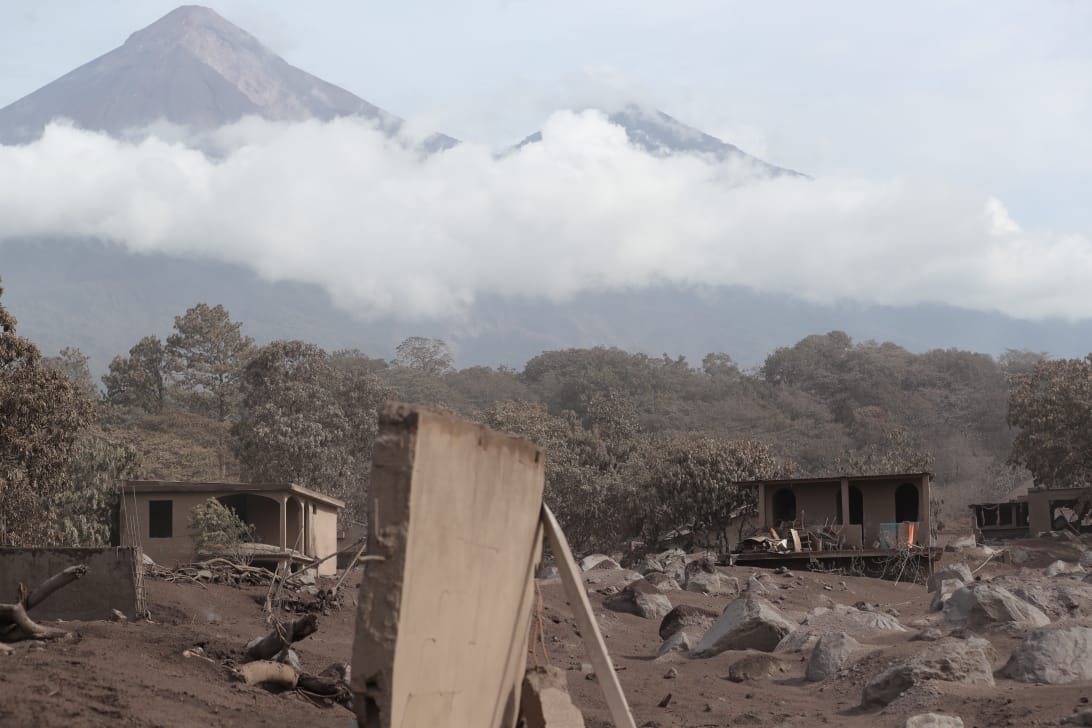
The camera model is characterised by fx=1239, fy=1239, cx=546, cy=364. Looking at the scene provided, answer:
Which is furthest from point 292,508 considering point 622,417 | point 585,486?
point 622,417

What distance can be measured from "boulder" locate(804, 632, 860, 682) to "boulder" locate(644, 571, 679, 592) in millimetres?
9094

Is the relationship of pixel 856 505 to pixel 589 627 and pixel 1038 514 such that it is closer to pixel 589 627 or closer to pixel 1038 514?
pixel 1038 514

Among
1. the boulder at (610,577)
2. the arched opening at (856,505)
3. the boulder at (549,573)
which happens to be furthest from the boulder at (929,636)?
the arched opening at (856,505)

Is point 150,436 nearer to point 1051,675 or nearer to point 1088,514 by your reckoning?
point 1088,514

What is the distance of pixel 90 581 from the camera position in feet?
39.6

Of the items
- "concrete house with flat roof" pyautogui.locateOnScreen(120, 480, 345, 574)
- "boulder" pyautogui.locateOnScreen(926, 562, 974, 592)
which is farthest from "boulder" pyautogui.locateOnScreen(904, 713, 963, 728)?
"concrete house with flat roof" pyautogui.locateOnScreen(120, 480, 345, 574)

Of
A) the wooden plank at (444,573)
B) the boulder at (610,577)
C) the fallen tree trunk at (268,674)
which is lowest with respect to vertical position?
the boulder at (610,577)

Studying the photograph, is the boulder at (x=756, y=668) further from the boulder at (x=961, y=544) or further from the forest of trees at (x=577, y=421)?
the boulder at (x=961, y=544)

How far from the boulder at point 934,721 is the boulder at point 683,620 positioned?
769cm

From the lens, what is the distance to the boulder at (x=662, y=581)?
74.9 feet

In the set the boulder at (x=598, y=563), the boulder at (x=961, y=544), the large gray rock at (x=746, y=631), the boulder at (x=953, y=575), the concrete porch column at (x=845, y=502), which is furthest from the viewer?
the boulder at (x=961, y=544)

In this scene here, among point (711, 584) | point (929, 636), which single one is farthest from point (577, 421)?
point (929, 636)

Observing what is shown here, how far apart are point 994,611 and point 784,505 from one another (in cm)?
2130

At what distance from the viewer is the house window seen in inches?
1117
